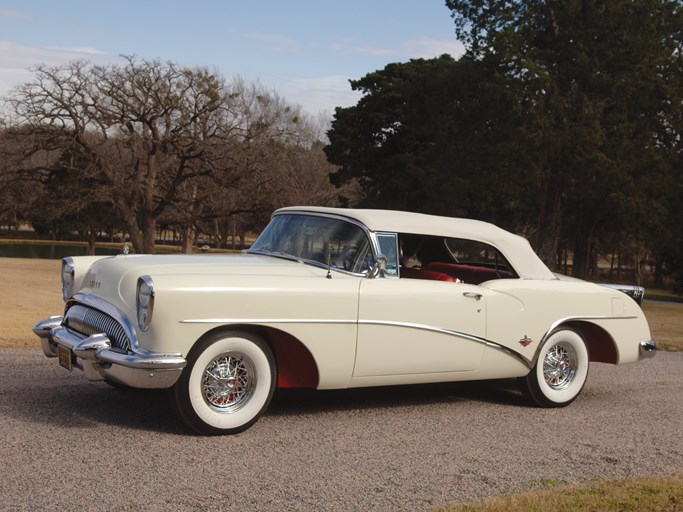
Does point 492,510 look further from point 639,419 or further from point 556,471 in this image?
point 639,419

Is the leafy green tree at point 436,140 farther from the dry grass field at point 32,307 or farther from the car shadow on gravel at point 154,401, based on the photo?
the car shadow on gravel at point 154,401

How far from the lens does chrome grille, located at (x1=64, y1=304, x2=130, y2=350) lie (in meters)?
5.30

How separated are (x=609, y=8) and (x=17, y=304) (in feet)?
75.6

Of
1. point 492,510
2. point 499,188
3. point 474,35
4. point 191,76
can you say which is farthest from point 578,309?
point 191,76

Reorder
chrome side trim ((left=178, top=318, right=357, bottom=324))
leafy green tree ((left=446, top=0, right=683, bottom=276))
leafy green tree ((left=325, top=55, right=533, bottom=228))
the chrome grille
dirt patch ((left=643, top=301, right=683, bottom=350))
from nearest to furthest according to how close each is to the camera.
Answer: chrome side trim ((left=178, top=318, right=357, bottom=324))
the chrome grille
dirt patch ((left=643, top=301, right=683, bottom=350))
leafy green tree ((left=446, top=0, right=683, bottom=276))
leafy green tree ((left=325, top=55, right=533, bottom=228))

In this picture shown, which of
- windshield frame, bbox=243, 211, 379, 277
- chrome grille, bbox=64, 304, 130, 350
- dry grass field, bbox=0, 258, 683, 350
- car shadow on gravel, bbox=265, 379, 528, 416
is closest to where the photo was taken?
chrome grille, bbox=64, 304, 130, 350

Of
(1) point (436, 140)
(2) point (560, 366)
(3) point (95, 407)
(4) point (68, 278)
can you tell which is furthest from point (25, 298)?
(1) point (436, 140)

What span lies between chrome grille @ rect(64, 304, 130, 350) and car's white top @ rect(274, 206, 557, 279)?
6.38 ft

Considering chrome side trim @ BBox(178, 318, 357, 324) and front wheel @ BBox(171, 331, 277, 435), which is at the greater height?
chrome side trim @ BBox(178, 318, 357, 324)

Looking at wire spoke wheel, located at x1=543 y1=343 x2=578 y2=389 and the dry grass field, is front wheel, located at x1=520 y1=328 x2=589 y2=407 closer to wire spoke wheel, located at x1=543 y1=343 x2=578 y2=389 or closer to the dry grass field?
wire spoke wheel, located at x1=543 y1=343 x2=578 y2=389

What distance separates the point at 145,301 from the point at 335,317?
137 cm

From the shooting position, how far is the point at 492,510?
4.07 m

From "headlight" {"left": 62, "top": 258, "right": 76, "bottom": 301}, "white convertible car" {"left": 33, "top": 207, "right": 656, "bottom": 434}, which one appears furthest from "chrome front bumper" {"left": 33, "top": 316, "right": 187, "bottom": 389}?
"headlight" {"left": 62, "top": 258, "right": 76, "bottom": 301}

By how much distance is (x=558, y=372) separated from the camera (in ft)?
23.5
